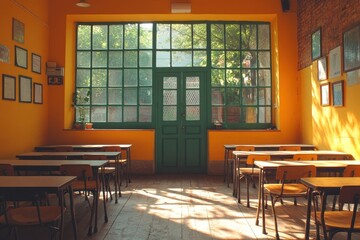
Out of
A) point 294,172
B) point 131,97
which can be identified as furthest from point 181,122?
point 294,172

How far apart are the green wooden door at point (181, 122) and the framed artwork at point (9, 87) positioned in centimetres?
314

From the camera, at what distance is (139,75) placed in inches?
330

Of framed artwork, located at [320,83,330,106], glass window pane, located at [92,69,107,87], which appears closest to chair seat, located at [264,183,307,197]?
framed artwork, located at [320,83,330,106]

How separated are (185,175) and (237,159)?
2.67 meters

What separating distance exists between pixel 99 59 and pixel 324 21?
4.92m

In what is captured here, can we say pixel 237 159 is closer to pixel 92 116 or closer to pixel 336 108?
pixel 336 108

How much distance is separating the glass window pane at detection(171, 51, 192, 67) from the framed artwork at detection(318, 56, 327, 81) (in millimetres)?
2940

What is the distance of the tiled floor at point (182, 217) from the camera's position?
3.89 metres

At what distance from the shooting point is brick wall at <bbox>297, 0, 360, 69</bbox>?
546 cm

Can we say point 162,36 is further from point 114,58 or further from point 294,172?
point 294,172

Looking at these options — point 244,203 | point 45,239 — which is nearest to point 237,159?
point 244,203

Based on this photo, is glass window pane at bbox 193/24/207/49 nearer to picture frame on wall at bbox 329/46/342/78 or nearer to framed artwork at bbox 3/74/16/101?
picture frame on wall at bbox 329/46/342/78

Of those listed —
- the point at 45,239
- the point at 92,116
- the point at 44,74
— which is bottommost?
the point at 45,239

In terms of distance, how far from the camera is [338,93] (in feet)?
19.3
